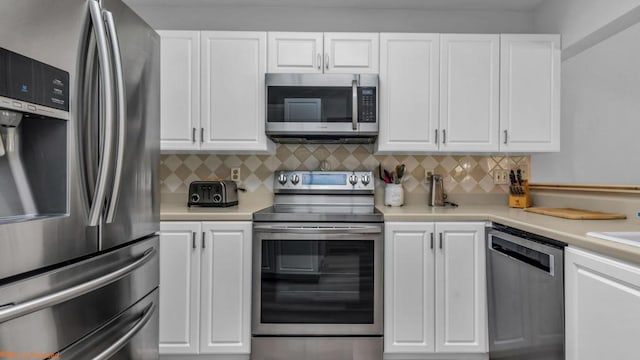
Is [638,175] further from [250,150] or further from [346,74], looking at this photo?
[250,150]

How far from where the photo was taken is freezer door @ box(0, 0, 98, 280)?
772 mm

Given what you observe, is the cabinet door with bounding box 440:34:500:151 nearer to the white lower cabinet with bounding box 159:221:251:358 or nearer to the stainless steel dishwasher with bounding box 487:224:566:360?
the stainless steel dishwasher with bounding box 487:224:566:360

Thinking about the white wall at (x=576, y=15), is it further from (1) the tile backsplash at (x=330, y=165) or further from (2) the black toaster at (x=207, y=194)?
(2) the black toaster at (x=207, y=194)

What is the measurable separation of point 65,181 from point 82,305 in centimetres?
35

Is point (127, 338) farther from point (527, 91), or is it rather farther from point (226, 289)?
point (527, 91)

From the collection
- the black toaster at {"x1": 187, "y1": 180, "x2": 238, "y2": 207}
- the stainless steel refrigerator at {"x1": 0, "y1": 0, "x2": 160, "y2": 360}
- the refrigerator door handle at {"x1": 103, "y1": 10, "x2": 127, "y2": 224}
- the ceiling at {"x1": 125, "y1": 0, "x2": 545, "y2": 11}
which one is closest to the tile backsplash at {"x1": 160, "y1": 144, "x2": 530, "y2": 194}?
the black toaster at {"x1": 187, "y1": 180, "x2": 238, "y2": 207}

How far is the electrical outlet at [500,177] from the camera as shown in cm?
266

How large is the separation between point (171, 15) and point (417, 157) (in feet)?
7.04

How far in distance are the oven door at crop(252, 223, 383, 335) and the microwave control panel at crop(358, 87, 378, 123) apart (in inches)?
27.1

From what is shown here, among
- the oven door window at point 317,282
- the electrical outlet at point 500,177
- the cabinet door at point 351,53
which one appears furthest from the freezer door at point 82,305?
the electrical outlet at point 500,177

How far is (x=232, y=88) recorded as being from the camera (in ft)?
7.52

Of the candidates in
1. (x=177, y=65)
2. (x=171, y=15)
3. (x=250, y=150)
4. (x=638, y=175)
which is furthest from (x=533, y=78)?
(x=171, y=15)

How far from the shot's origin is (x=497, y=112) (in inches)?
90.9

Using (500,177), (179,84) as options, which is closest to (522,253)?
(500,177)
